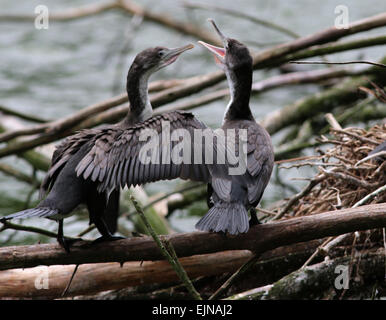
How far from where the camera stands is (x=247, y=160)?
423 cm

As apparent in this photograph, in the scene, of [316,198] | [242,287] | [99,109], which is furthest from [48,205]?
[99,109]

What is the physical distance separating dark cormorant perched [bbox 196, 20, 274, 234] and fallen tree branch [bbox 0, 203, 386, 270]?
0.12m

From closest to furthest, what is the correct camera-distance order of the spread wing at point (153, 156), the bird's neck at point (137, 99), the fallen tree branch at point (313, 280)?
the spread wing at point (153, 156)
the fallen tree branch at point (313, 280)
the bird's neck at point (137, 99)

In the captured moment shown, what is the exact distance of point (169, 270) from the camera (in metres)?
4.52

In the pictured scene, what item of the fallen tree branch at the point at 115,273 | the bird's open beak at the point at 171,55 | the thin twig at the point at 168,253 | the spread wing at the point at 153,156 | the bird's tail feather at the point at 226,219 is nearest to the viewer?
the thin twig at the point at 168,253

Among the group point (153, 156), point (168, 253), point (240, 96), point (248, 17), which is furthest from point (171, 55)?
point (248, 17)

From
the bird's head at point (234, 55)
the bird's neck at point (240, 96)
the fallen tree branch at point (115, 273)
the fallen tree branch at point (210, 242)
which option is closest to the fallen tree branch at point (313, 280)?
the fallen tree branch at point (115, 273)

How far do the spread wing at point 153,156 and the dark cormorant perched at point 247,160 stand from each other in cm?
15

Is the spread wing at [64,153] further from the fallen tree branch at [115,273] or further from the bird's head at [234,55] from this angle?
the bird's head at [234,55]

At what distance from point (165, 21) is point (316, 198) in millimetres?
4928

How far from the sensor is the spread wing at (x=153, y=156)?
3.95 m

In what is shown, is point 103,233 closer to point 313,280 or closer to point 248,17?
point 313,280

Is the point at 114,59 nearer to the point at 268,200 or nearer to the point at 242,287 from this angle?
the point at 268,200

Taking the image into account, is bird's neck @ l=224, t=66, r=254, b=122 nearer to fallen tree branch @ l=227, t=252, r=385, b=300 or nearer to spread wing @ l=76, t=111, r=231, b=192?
spread wing @ l=76, t=111, r=231, b=192
